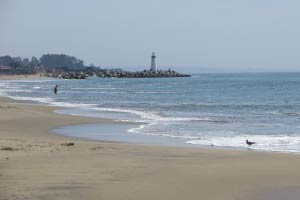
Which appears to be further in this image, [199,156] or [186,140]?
[186,140]

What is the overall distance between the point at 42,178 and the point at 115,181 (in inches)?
50.0

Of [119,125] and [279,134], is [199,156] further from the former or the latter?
[119,125]

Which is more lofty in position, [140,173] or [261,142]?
[140,173]

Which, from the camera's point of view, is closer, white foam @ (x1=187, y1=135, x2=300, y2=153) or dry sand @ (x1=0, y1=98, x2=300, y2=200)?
dry sand @ (x1=0, y1=98, x2=300, y2=200)

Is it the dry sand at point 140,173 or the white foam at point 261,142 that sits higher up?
the dry sand at point 140,173

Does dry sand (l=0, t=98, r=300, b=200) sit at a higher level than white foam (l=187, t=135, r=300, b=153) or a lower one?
higher

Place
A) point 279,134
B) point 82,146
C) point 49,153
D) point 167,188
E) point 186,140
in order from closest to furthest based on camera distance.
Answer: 1. point 167,188
2. point 49,153
3. point 82,146
4. point 186,140
5. point 279,134

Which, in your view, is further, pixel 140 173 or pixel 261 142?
pixel 261 142

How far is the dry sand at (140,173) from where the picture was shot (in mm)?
9445

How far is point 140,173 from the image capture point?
1125 centimetres

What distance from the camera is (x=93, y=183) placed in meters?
10.1

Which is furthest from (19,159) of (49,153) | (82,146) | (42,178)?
(82,146)

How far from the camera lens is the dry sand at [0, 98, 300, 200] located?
9.45 m

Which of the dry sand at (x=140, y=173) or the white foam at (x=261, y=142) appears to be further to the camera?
the white foam at (x=261, y=142)
